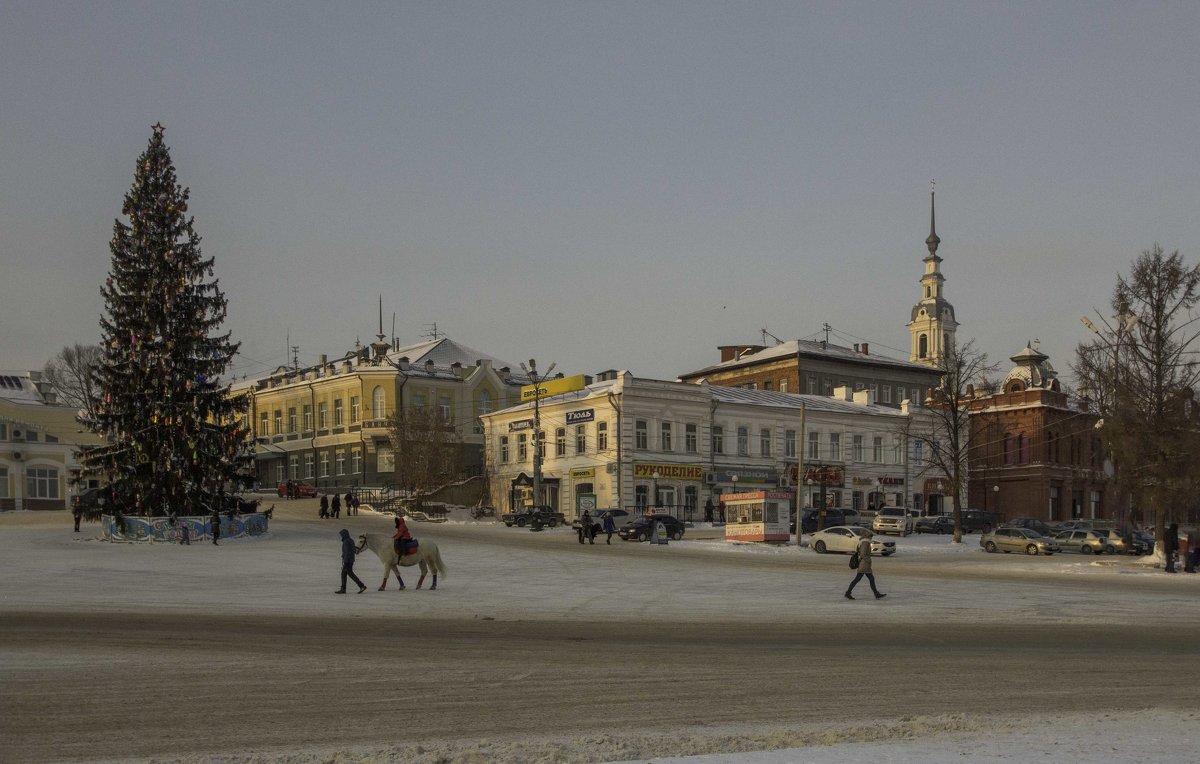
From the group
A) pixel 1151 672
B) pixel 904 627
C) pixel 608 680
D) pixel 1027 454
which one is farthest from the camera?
pixel 1027 454

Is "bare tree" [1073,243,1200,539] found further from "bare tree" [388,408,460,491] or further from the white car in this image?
"bare tree" [388,408,460,491]

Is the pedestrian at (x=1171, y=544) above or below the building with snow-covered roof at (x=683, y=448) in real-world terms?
Answer: below

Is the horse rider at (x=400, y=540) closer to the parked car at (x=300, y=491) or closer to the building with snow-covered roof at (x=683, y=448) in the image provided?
the building with snow-covered roof at (x=683, y=448)

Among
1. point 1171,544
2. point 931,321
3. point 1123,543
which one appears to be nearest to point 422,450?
point 1123,543

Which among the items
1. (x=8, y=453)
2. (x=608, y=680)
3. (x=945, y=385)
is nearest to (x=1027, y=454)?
(x=945, y=385)

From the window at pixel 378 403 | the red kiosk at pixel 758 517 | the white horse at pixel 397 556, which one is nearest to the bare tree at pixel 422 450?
the window at pixel 378 403

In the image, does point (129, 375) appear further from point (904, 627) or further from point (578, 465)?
point (904, 627)

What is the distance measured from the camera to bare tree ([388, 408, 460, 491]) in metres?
72.4

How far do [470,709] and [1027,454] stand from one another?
3301 inches

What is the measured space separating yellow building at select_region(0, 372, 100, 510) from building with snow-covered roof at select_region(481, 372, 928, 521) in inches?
1203

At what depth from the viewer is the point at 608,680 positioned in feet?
50.5

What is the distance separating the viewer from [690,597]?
93.8ft

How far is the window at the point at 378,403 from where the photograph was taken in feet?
289

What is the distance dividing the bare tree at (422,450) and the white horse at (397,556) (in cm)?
4256
